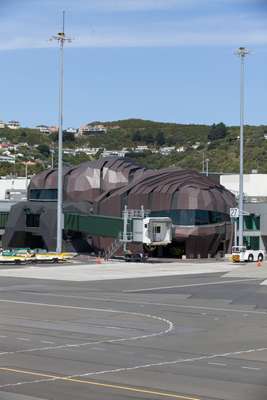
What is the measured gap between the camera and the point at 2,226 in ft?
410

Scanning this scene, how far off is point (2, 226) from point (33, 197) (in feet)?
22.7

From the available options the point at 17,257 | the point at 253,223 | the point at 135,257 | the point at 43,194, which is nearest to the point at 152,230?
the point at 135,257

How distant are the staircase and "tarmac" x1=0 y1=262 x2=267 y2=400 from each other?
137 ft

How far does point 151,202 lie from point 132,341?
7712 centimetres

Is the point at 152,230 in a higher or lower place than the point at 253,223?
lower

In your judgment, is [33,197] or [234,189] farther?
[234,189]

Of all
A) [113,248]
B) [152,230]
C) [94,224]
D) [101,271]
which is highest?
[94,224]

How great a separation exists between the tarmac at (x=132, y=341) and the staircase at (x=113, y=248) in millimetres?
41829

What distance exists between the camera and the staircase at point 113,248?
102 metres

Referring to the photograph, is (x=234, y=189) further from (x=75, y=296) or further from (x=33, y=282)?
(x=75, y=296)

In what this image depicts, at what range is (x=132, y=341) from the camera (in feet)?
95.1

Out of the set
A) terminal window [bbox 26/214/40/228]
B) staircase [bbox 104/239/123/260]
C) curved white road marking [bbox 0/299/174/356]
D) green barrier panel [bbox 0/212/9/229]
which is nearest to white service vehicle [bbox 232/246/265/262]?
staircase [bbox 104/239/123/260]

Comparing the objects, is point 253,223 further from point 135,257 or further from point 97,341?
point 97,341

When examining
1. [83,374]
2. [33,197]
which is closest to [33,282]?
[83,374]
